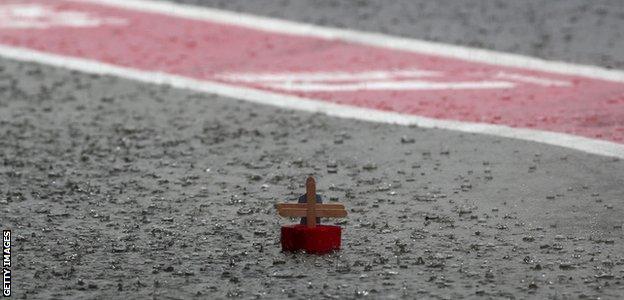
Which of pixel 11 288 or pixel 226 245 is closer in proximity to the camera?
pixel 11 288

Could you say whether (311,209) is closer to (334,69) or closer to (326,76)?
(326,76)

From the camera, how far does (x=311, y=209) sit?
783 centimetres

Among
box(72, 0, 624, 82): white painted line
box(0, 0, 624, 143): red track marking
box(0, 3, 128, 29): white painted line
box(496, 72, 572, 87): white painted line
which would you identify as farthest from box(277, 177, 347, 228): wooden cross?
box(0, 3, 128, 29): white painted line

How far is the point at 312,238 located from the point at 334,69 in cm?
664

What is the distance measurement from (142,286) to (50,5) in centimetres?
1196

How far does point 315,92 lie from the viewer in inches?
524

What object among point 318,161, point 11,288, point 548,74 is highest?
point 548,74

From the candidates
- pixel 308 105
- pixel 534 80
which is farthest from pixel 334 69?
pixel 534 80

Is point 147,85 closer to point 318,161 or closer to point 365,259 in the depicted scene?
point 318,161

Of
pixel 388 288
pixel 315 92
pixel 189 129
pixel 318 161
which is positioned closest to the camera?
pixel 388 288

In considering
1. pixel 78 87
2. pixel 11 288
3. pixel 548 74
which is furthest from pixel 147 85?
pixel 11 288

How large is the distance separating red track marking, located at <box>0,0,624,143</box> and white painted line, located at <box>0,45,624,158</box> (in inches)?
6.5
